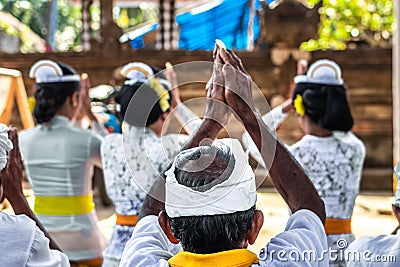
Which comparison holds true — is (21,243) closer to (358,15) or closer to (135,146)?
(135,146)

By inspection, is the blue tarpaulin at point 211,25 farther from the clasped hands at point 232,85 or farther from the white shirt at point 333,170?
the clasped hands at point 232,85

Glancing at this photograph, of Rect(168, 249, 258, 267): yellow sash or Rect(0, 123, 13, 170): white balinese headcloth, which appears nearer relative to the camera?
Rect(168, 249, 258, 267): yellow sash

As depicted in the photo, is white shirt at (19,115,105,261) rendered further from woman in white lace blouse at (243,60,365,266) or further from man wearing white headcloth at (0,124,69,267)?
man wearing white headcloth at (0,124,69,267)

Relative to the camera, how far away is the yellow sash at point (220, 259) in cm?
171

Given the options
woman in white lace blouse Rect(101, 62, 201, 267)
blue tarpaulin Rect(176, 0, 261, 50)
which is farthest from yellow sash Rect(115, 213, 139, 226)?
blue tarpaulin Rect(176, 0, 261, 50)

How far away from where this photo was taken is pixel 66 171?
345 cm

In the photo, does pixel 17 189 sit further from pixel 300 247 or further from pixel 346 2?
pixel 346 2

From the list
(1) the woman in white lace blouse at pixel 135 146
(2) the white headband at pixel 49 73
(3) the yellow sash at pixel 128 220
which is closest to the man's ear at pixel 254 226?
(1) the woman in white lace blouse at pixel 135 146

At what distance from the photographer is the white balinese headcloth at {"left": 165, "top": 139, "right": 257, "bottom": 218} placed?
1703mm

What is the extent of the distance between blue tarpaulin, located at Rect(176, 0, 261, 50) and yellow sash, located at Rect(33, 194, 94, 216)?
963 cm

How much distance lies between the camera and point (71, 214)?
3461mm

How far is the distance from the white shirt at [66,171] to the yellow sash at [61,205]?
20 millimetres

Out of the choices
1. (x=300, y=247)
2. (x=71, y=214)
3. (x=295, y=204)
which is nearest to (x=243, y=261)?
(x=300, y=247)

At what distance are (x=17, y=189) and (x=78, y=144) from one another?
1264 millimetres
